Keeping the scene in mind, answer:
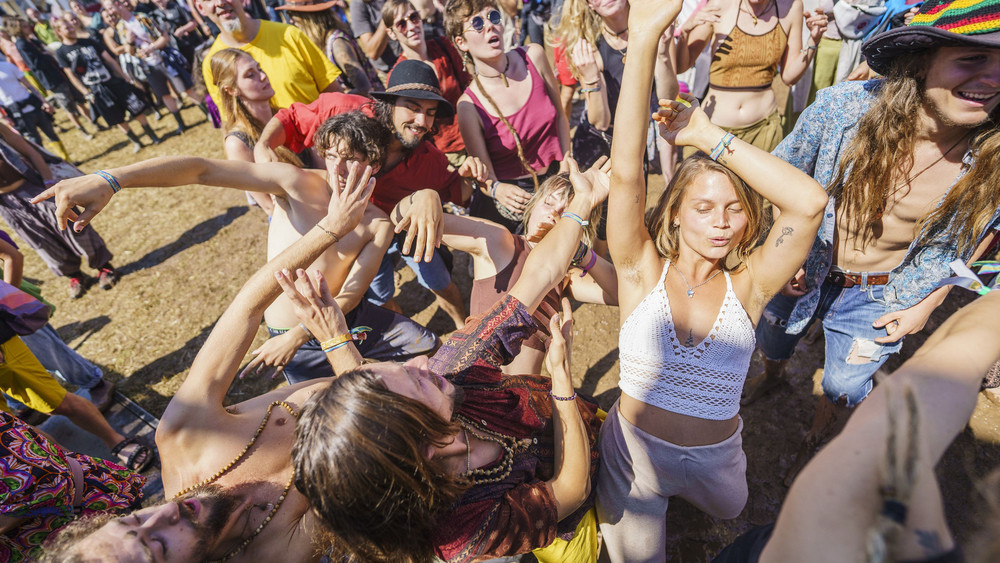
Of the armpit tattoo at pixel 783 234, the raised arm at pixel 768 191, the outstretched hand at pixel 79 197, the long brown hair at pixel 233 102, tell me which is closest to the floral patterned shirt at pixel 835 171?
the raised arm at pixel 768 191

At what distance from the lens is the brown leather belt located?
7.29ft

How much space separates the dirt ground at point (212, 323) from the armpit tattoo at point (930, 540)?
1.51 metres

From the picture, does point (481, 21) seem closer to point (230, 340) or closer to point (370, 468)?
point (230, 340)

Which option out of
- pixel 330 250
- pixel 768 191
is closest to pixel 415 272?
pixel 330 250

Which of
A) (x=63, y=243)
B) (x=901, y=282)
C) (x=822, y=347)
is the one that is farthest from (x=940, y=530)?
(x=63, y=243)

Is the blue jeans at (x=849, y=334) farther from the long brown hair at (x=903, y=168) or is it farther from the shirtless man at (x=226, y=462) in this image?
the shirtless man at (x=226, y=462)

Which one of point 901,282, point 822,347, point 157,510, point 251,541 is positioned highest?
point 157,510

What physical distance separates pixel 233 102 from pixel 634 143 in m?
3.10

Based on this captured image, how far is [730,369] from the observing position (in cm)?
190

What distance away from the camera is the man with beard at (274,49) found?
3807 millimetres

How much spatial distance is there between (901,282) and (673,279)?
112 centimetres

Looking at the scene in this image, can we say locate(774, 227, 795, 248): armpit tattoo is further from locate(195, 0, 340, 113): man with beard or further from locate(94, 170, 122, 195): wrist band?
locate(195, 0, 340, 113): man with beard

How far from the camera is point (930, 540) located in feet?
1.97

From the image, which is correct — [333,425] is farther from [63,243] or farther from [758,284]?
[63,243]
